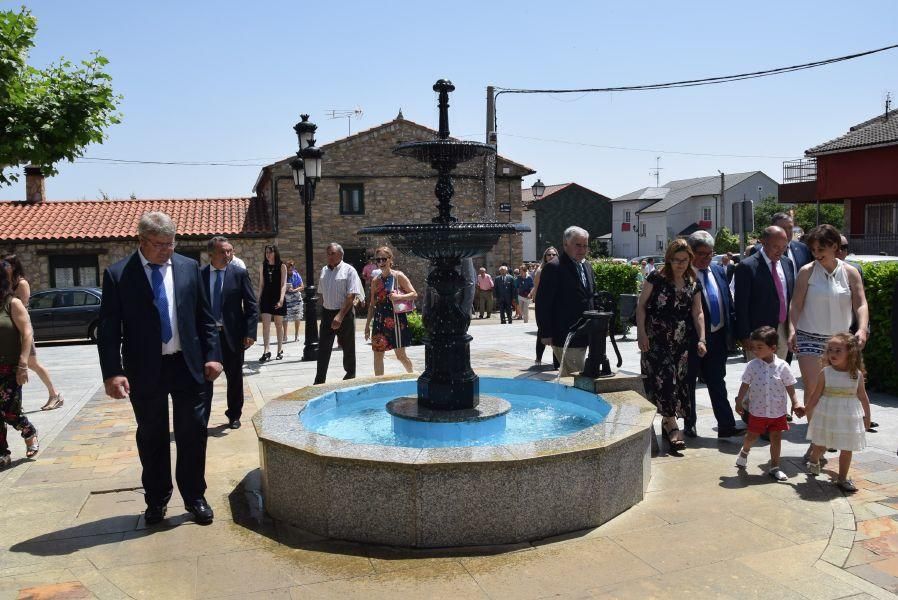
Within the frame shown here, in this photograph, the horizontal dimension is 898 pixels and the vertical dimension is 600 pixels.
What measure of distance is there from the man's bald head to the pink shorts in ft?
6.18

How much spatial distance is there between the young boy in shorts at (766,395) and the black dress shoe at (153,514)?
401 cm

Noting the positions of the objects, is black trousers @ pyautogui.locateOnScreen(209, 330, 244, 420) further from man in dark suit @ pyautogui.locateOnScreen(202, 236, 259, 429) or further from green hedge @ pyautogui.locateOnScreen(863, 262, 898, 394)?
green hedge @ pyautogui.locateOnScreen(863, 262, 898, 394)

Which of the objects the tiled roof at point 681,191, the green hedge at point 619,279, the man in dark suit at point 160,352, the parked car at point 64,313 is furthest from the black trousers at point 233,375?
the tiled roof at point 681,191

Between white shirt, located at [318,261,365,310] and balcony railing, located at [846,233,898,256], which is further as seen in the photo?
balcony railing, located at [846,233,898,256]

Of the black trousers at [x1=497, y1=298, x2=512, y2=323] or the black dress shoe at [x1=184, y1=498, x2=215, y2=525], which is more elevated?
the black trousers at [x1=497, y1=298, x2=512, y2=323]

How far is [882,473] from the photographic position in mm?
5211

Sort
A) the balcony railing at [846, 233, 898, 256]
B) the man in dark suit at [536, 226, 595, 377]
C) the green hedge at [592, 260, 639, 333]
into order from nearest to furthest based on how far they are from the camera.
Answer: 1. the man in dark suit at [536, 226, 595, 377]
2. the green hedge at [592, 260, 639, 333]
3. the balcony railing at [846, 233, 898, 256]

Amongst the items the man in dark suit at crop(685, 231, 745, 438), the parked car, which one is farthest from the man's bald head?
the parked car

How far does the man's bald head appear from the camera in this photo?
646 centimetres

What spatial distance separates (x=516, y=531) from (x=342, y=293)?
4652 mm

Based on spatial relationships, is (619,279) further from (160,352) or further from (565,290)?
(160,352)

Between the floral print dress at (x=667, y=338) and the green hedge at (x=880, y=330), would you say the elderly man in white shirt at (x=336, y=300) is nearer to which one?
the floral print dress at (x=667, y=338)

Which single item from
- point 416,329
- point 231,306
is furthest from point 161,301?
point 416,329

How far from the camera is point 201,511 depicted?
445 cm
